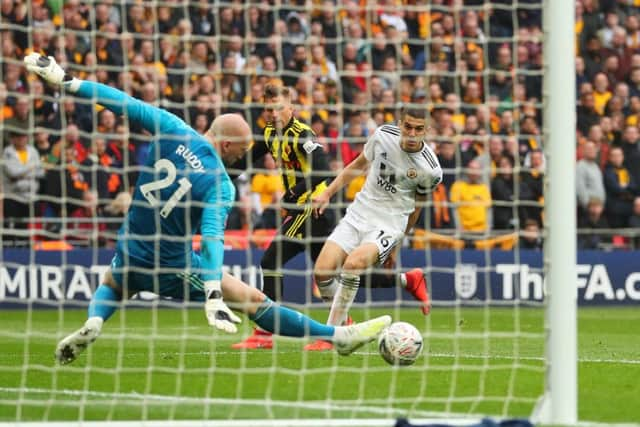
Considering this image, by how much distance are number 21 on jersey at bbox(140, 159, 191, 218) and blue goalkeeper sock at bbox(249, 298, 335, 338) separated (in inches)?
35.6

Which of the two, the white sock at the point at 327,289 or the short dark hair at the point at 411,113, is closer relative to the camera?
the short dark hair at the point at 411,113

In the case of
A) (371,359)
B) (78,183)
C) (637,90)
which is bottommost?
(371,359)

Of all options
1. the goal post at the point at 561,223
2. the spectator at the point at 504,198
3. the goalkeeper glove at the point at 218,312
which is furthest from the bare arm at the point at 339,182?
the spectator at the point at 504,198

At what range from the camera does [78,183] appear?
50.7ft

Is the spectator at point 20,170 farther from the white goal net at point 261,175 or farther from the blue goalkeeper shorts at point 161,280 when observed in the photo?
the blue goalkeeper shorts at point 161,280

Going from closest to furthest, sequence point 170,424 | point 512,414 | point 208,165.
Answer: point 170,424 < point 512,414 < point 208,165

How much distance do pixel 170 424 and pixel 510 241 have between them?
10.9 metres

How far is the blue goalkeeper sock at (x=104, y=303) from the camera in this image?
8719 mm

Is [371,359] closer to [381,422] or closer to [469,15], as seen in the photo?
[381,422]

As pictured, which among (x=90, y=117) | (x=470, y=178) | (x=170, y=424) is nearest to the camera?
(x=170, y=424)

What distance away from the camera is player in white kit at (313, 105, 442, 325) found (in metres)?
10.2

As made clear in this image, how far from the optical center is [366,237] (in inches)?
411

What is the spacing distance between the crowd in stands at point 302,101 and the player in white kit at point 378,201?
2514 mm

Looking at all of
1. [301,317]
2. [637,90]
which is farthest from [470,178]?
[301,317]
